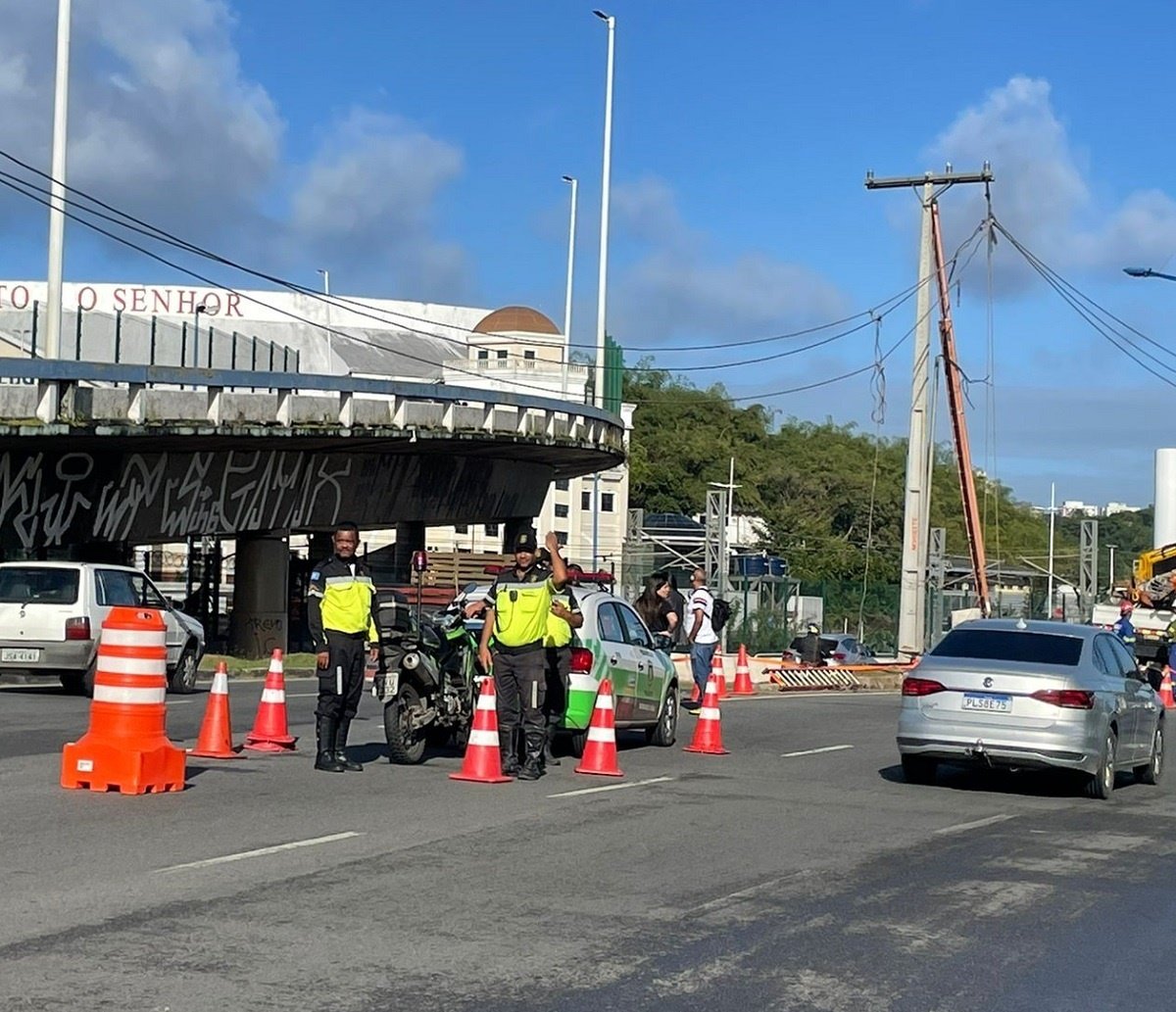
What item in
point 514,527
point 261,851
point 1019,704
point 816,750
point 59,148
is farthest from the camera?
point 514,527

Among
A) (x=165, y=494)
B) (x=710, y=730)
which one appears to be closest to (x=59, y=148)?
(x=165, y=494)

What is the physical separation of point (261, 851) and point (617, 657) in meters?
7.43

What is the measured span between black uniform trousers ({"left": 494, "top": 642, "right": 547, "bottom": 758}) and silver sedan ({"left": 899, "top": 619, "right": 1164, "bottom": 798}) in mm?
3348

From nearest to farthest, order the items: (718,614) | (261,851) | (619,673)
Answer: (261,851) < (619,673) < (718,614)

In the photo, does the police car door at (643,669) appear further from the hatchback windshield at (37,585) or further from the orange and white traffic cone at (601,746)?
the hatchback windshield at (37,585)

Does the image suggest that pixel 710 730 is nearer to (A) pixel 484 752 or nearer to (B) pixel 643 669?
(B) pixel 643 669

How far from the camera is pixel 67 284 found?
89188mm

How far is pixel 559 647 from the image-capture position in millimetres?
15445

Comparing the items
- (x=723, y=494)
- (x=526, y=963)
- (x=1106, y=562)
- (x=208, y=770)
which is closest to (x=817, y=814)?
(x=208, y=770)

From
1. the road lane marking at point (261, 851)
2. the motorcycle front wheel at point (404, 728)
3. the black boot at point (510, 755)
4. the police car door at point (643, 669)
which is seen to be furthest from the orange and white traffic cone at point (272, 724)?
the road lane marking at point (261, 851)

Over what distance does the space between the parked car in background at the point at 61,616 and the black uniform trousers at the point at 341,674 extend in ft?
26.2

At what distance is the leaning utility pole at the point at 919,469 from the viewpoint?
4184 centimetres

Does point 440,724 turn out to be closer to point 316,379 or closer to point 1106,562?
point 316,379

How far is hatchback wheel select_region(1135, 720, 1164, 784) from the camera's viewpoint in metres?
17.7
